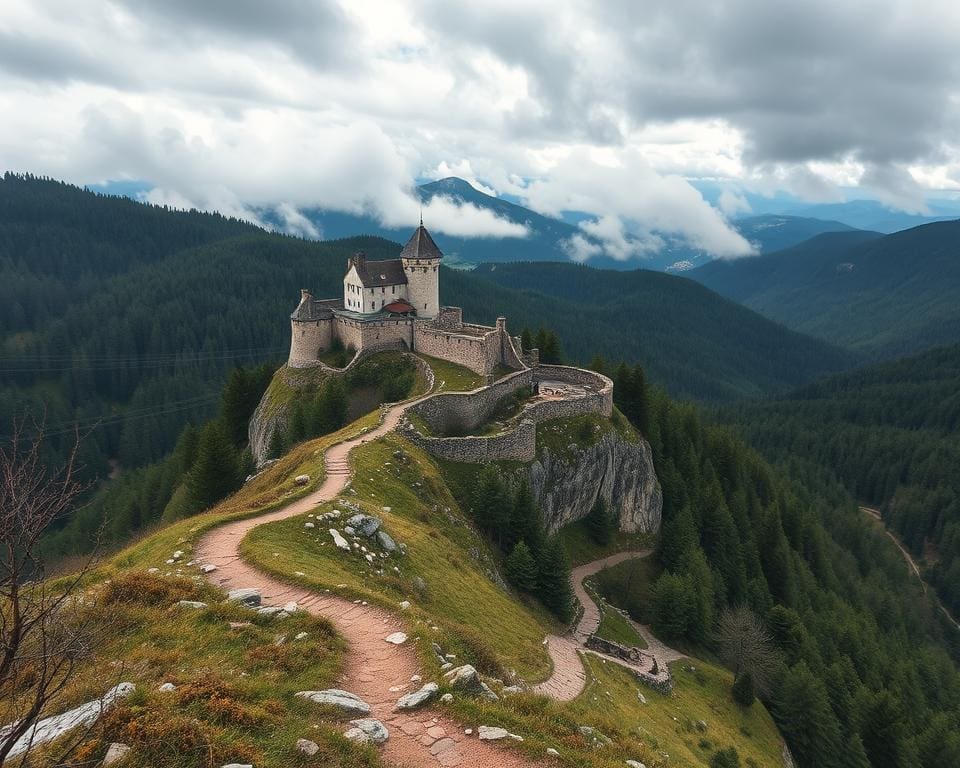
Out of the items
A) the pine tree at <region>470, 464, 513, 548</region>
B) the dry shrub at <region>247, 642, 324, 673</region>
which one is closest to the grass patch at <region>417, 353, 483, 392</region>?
the pine tree at <region>470, 464, 513, 548</region>

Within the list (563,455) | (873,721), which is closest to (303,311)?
(563,455)

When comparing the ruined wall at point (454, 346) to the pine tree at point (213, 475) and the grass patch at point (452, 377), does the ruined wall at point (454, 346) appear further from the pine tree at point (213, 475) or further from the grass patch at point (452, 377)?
the pine tree at point (213, 475)

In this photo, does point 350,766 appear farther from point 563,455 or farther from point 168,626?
point 563,455

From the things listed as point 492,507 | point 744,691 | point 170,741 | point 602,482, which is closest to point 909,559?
point 602,482

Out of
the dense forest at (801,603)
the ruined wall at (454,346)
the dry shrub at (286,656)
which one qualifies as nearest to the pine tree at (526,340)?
the dense forest at (801,603)

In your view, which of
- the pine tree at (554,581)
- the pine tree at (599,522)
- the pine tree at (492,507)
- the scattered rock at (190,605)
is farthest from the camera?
the pine tree at (599,522)

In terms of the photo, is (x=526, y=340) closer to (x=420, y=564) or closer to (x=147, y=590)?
(x=420, y=564)
